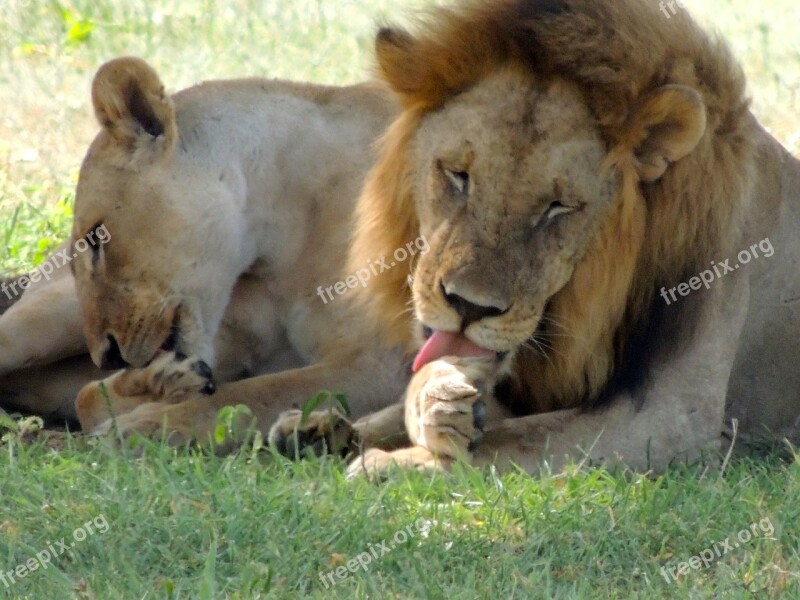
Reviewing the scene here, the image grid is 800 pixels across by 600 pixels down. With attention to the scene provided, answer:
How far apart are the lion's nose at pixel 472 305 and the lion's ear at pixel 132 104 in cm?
148

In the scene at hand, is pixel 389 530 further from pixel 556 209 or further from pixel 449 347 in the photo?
pixel 556 209

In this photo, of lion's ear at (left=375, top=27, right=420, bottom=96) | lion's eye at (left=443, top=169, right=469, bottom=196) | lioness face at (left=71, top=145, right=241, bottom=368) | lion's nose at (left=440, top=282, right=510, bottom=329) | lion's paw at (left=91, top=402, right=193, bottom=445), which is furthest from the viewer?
lioness face at (left=71, top=145, right=241, bottom=368)

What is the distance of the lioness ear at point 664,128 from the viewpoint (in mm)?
3891

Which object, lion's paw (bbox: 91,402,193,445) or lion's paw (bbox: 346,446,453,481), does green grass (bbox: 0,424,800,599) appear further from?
lion's paw (bbox: 91,402,193,445)

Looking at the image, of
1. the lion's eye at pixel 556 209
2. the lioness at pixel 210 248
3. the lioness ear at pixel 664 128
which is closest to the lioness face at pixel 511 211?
the lion's eye at pixel 556 209

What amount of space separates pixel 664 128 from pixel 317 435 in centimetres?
130

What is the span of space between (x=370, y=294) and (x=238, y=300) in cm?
82

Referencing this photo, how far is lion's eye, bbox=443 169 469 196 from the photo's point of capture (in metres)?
4.01

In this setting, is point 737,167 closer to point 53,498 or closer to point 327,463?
point 327,463

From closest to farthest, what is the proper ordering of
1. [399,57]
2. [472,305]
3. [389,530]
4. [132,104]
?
[389,530]
[472,305]
[399,57]
[132,104]

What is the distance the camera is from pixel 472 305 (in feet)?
12.8

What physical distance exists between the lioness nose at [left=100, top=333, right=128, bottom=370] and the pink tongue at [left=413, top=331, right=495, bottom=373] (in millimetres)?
1249

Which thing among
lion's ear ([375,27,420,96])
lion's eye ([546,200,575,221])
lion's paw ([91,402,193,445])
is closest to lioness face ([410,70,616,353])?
lion's eye ([546,200,575,221])

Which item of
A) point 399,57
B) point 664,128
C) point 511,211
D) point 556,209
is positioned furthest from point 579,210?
point 399,57
